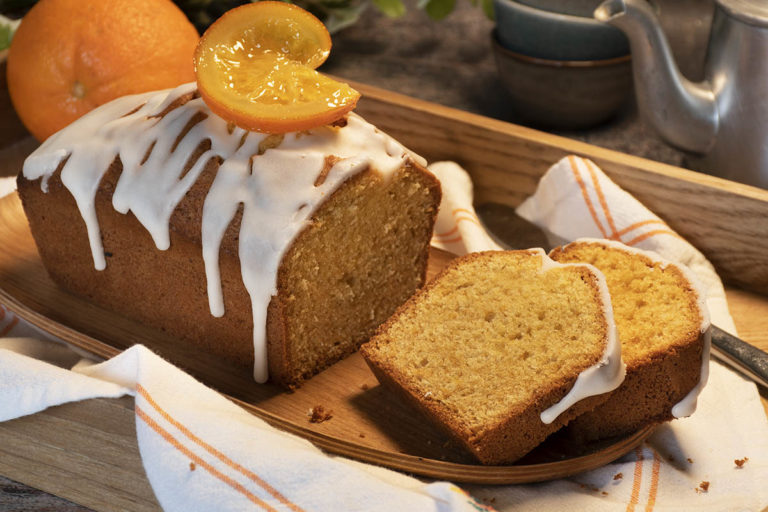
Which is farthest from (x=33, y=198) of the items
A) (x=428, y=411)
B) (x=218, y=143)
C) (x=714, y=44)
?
(x=714, y=44)

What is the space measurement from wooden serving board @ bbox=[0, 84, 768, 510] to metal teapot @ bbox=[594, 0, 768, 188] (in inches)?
9.0

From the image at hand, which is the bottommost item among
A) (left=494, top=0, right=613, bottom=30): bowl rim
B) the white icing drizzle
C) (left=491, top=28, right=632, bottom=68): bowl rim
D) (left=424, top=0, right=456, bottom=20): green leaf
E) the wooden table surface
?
the wooden table surface

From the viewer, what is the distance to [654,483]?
156cm

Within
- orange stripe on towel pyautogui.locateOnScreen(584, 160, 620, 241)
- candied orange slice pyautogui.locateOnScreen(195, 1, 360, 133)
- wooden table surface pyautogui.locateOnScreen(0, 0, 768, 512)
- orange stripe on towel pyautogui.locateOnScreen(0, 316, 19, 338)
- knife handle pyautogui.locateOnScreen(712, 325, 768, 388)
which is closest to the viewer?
candied orange slice pyautogui.locateOnScreen(195, 1, 360, 133)

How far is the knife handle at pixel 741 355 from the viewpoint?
1.77 metres

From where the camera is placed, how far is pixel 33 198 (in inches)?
77.4

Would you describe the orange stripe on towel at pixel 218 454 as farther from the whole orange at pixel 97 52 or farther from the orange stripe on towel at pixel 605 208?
the orange stripe on towel at pixel 605 208

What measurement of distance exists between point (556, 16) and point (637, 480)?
1.45 m

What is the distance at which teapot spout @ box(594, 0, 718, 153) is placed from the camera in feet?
7.07

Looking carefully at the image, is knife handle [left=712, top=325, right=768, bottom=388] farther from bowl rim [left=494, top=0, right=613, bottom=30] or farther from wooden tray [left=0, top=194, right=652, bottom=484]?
bowl rim [left=494, top=0, right=613, bottom=30]

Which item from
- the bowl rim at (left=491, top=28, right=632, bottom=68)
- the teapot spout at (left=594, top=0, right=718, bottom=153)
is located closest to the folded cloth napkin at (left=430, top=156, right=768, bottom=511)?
the teapot spout at (left=594, top=0, right=718, bottom=153)

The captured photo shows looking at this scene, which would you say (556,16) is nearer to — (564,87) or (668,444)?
(564,87)

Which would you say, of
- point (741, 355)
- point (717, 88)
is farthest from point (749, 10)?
point (741, 355)

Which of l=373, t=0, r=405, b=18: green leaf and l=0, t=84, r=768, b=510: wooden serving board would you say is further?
l=373, t=0, r=405, b=18: green leaf
